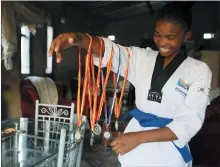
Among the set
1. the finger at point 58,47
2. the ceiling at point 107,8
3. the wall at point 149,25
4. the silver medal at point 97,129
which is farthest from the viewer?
the ceiling at point 107,8

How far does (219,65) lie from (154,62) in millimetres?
1757

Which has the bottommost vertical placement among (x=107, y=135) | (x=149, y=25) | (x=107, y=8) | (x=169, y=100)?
(x=107, y=135)

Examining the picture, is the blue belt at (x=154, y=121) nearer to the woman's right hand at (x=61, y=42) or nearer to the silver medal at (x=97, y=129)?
the silver medal at (x=97, y=129)

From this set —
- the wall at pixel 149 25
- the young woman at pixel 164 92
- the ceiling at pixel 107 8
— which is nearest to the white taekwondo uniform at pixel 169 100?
the young woman at pixel 164 92

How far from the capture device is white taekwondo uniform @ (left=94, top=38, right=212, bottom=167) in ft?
1.64

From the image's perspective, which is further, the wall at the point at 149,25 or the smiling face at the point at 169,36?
the wall at the point at 149,25

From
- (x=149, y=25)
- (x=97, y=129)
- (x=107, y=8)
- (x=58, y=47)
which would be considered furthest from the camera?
(x=107, y=8)

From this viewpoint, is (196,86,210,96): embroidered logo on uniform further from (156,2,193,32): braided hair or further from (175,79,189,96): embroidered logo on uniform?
(156,2,193,32): braided hair

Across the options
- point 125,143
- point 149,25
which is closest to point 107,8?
point 149,25

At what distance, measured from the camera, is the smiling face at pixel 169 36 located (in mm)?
522

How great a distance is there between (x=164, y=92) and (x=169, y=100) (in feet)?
0.07

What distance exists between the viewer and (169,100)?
1.80 feet

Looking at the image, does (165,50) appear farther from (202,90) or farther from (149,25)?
(149,25)

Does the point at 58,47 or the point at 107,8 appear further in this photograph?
the point at 107,8
